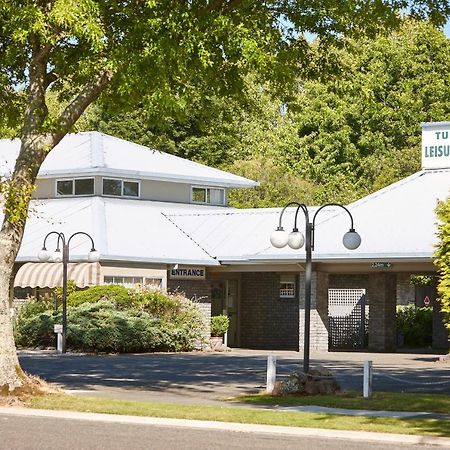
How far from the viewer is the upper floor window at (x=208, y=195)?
2045 inches

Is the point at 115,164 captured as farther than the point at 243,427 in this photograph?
Yes

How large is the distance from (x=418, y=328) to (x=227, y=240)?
8928 mm

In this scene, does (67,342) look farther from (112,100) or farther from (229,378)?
(112,100)

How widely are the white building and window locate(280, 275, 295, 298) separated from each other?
4cm

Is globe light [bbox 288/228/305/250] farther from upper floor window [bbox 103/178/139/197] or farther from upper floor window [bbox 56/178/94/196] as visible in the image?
upper floor window [bbox 56/178/94/196]

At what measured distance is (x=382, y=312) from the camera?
4331 centimetres

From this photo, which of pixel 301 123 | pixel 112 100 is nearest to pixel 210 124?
pixel 112 100

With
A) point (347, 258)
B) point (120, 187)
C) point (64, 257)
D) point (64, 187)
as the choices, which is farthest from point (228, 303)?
point (64, 257)

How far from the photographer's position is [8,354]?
22.9 meters

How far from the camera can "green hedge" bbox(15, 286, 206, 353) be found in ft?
131

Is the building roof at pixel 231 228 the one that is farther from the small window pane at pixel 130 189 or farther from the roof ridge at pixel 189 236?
the small window pane at pixel 130 189

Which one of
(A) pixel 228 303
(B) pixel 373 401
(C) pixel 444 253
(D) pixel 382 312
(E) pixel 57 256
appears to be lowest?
(B) pixel 373 401

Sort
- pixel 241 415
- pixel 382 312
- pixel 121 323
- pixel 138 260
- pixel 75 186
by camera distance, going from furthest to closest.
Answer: pixel 75 186
pixel 138 260
pixel 382 312
pixel 121 323
pixel 241 415

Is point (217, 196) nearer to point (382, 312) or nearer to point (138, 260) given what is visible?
point (138, 260)
